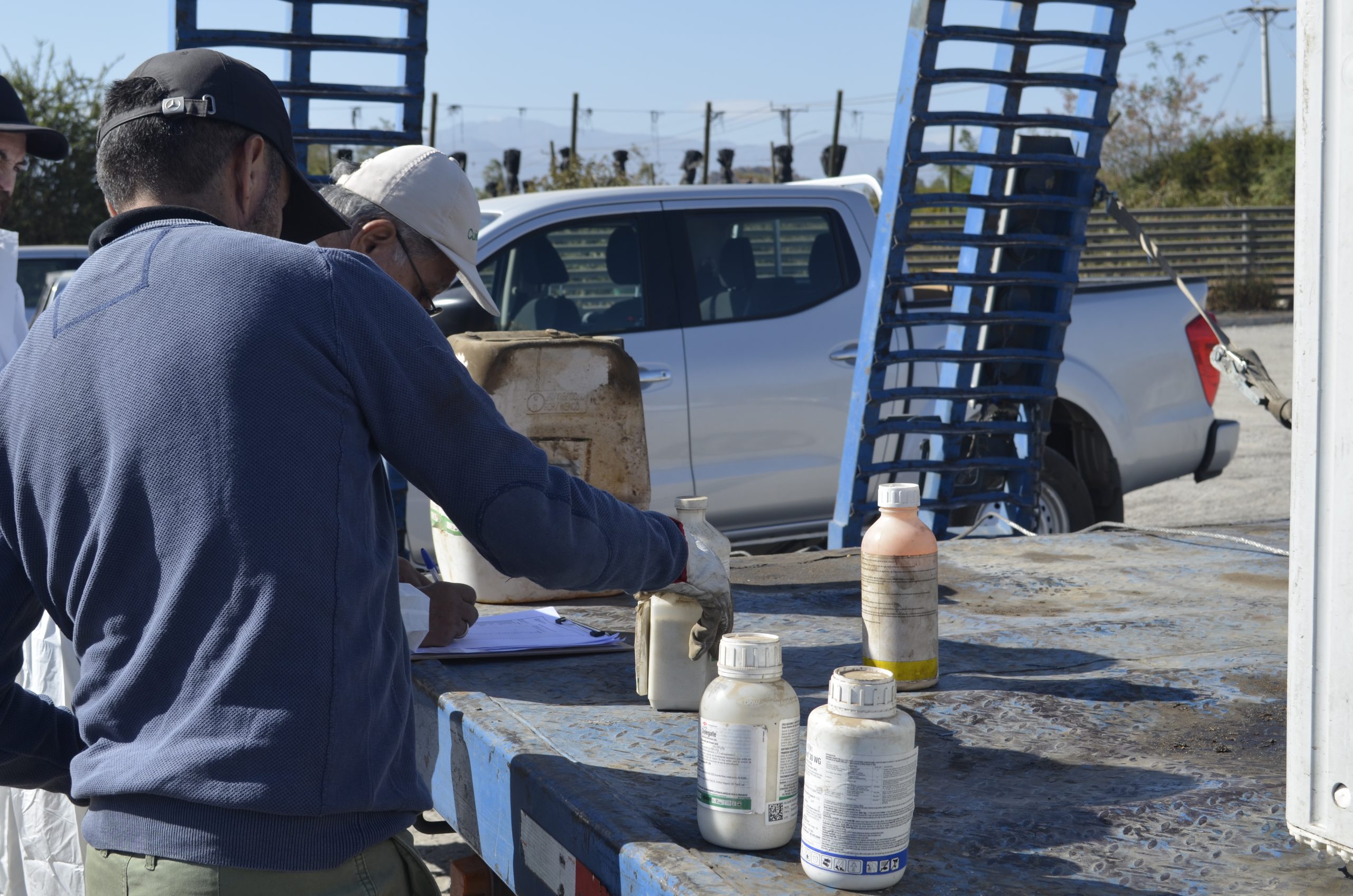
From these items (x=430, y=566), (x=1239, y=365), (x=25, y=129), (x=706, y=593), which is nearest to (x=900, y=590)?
(x=706, y=593)

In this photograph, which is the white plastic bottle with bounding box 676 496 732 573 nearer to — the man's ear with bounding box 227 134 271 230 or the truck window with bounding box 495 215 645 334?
the man's ear with bounding box 227 134 271 230

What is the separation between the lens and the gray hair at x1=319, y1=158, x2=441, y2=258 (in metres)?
2.45

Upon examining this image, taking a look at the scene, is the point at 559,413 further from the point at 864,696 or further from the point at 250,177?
the point at 864,696

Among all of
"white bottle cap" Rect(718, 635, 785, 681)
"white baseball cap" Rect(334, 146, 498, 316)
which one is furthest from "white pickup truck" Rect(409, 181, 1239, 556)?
"white bottle cap" Rect(718, 635, 785, 681)

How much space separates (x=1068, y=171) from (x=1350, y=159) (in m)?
3.71

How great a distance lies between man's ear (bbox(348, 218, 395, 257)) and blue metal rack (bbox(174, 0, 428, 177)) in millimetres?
1466

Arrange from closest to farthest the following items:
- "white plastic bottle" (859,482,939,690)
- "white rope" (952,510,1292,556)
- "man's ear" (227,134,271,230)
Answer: "man's ear" (227,134,271,230)
"white plastic bottle" (859,482,939,690)
"white rope" (952,510,1292,556)

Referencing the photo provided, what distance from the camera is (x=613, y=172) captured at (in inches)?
870

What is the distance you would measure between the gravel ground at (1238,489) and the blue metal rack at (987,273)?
1.99 meters

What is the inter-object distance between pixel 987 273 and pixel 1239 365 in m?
1.10

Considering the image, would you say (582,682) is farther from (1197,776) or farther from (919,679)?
(1197,776)

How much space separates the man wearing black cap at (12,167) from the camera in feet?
9.50

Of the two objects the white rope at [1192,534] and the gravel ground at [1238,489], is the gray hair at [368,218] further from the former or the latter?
the gravel ground at [1238,489]

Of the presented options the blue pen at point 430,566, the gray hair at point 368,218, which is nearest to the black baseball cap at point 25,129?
the gray hair at point 368,218
